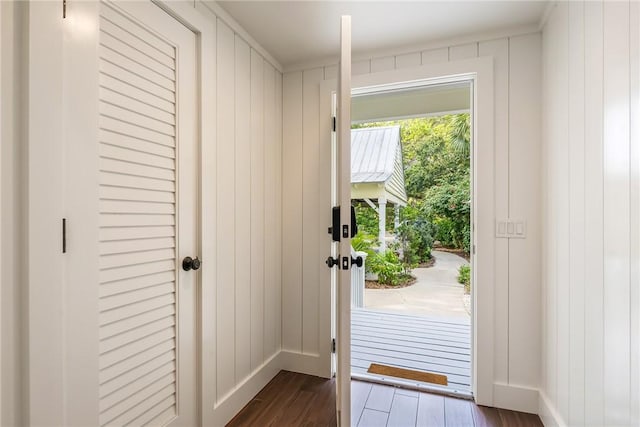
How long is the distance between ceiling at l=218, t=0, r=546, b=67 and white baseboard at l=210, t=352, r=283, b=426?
2.07 m

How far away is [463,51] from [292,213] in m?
1.50

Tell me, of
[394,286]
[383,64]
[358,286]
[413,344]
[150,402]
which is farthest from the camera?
[358,286]

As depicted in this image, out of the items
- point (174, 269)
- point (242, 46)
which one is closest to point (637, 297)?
point (174, 269)

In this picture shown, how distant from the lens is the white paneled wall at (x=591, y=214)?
3.26 ft

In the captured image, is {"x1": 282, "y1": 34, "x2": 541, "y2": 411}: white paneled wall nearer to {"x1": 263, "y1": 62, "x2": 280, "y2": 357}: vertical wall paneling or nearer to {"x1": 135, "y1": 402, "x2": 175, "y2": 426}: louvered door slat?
{"x1": 263, "y1": 62, "x2": 280, "y2": 357}: vertical wall paneling

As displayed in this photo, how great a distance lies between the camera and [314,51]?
215 cm

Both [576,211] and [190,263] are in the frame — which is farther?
[190,263]

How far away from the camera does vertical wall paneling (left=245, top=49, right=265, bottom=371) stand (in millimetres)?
2043

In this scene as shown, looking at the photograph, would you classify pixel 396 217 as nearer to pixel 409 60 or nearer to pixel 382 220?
pixel 382 220

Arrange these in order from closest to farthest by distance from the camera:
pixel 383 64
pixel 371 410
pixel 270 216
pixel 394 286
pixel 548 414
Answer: pixel 548 414
pixel 371 410
pixel 383 64
pixel 270 216
pixel 394 286

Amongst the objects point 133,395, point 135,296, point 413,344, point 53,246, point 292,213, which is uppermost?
point 292,213

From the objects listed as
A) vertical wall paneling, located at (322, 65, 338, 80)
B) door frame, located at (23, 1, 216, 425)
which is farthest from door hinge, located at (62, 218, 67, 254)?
vertical wall paneling, located at (322, 65, 338, 80)

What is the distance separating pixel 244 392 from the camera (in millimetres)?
1921

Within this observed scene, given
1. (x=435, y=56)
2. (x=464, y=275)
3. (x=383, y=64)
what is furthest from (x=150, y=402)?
(x=464, y=275)
